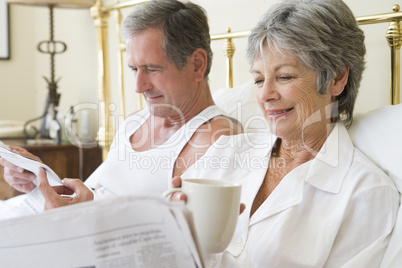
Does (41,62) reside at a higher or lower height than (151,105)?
higher

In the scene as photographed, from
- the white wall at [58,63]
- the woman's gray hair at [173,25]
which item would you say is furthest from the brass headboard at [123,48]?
the woman's gray hair at [173,25]

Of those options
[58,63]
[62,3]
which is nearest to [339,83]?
[62,3]

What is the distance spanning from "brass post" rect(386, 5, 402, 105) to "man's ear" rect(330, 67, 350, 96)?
0.27 m

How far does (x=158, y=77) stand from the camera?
4.30 feet

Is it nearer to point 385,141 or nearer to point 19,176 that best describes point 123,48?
point 19,176

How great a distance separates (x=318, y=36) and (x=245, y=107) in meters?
0.53

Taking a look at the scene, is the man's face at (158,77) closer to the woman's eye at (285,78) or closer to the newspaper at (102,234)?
the woman's eye at (285,78)

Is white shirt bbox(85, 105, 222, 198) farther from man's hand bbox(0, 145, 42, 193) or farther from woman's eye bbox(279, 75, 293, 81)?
woman's eye bbox(279, 75, 293, 81)

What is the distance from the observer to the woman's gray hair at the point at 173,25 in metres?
1.30

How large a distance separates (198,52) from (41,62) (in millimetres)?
1970

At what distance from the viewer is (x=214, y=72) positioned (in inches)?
71.0

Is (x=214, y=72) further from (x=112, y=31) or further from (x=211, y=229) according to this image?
(x=211, y=229)

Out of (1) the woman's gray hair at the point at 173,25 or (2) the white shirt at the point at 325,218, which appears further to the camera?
(1) the woman's gray hair at the point at 173,25

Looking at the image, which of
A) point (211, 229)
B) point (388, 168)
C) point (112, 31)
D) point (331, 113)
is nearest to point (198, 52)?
point (331, 113)
